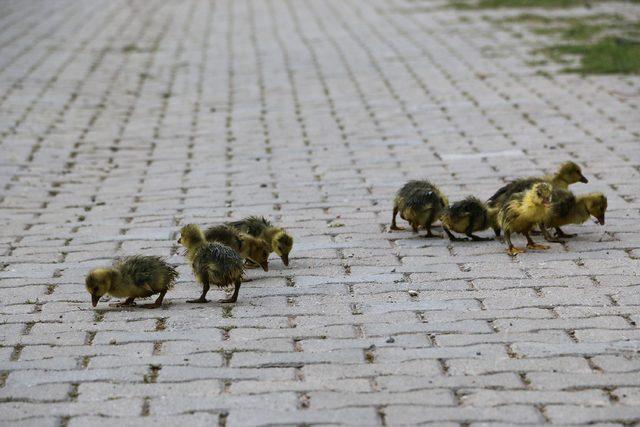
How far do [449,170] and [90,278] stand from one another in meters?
4.81

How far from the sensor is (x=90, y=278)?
7074mm

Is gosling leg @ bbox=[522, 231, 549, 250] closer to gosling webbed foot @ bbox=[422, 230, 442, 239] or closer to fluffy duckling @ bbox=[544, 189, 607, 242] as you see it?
fluffy duckling @ bbox=[544, 189, 607, 242]

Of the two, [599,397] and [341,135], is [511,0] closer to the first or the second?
[341,135]

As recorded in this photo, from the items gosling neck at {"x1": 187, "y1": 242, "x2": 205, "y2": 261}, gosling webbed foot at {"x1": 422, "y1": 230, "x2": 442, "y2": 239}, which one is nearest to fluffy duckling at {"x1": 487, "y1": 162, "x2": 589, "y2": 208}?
gosling webbed foot at {"x1": 422, "y1": 230, "x2": 442, "y2": 239}

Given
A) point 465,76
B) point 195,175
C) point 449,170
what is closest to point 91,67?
point 465,76

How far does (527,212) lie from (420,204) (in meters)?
0.84

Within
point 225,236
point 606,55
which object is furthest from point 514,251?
point 606,55

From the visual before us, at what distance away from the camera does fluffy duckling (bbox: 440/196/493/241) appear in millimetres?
8406

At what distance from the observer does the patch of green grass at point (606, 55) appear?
52.2ft

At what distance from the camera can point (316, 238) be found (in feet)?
28.8

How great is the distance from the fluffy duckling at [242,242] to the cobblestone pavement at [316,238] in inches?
7.1

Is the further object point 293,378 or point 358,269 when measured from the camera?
point 358,269

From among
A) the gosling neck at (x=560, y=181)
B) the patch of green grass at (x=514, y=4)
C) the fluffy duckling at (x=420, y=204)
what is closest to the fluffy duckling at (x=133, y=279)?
the fluffy duckling at (x=420, y=204)

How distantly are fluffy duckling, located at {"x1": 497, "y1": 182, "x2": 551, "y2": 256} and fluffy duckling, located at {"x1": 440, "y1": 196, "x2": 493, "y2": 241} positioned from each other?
0.21m
